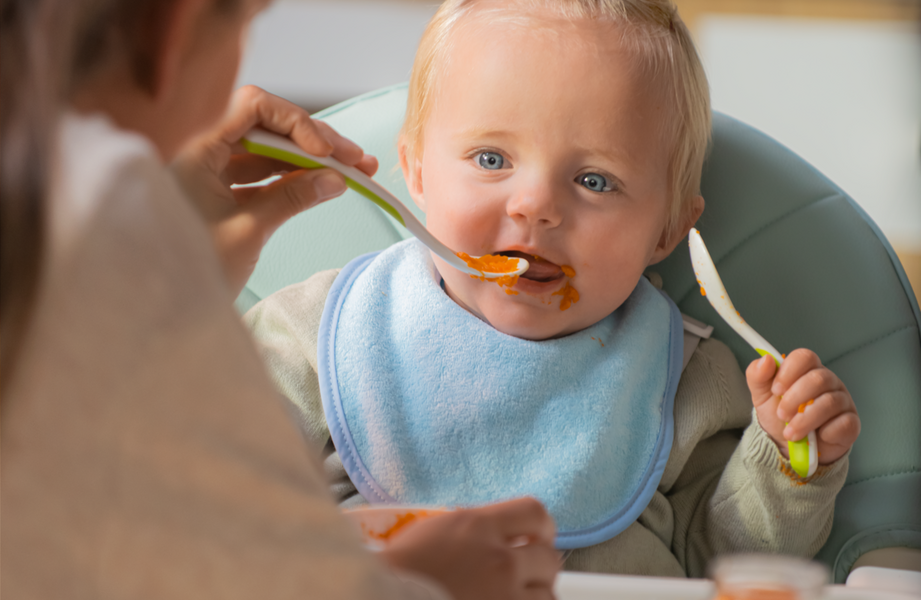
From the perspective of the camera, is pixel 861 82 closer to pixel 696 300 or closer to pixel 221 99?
pixel 696 300

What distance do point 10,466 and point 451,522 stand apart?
29 cm

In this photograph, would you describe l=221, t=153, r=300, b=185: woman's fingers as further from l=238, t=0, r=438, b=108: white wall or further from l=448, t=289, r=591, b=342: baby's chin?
l=238, t=0, r=438, b=108: white wall

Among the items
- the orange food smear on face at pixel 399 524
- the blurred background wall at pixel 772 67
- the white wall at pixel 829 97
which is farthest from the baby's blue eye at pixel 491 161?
the white wall at pixel 829 97

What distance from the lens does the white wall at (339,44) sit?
3.13 metres

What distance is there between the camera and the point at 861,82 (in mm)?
3195

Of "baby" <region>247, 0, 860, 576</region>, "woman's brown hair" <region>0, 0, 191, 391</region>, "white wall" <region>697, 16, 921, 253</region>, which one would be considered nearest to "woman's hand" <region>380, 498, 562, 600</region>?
"woman's brown hair" <region>0, 0, 191, 391</region>

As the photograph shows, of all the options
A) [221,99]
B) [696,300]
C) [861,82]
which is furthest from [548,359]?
[861,82]

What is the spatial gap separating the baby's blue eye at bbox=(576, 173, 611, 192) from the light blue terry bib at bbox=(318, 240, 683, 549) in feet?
0.65

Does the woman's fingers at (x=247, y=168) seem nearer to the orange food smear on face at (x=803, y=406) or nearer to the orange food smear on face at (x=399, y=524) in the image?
the orange food smear on face at (x=399, y=524)

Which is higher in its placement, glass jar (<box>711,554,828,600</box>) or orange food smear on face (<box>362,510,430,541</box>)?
glass jar (<box>711,554,828,600</box>)

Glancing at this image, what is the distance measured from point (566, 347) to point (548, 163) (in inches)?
9.9

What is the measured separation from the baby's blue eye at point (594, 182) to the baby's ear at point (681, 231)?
0.50 feet

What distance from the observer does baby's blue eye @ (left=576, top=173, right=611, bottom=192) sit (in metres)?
1.02

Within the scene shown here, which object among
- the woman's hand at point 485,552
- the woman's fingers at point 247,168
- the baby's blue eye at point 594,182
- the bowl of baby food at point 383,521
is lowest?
the bowl of baby food at point 383,521
